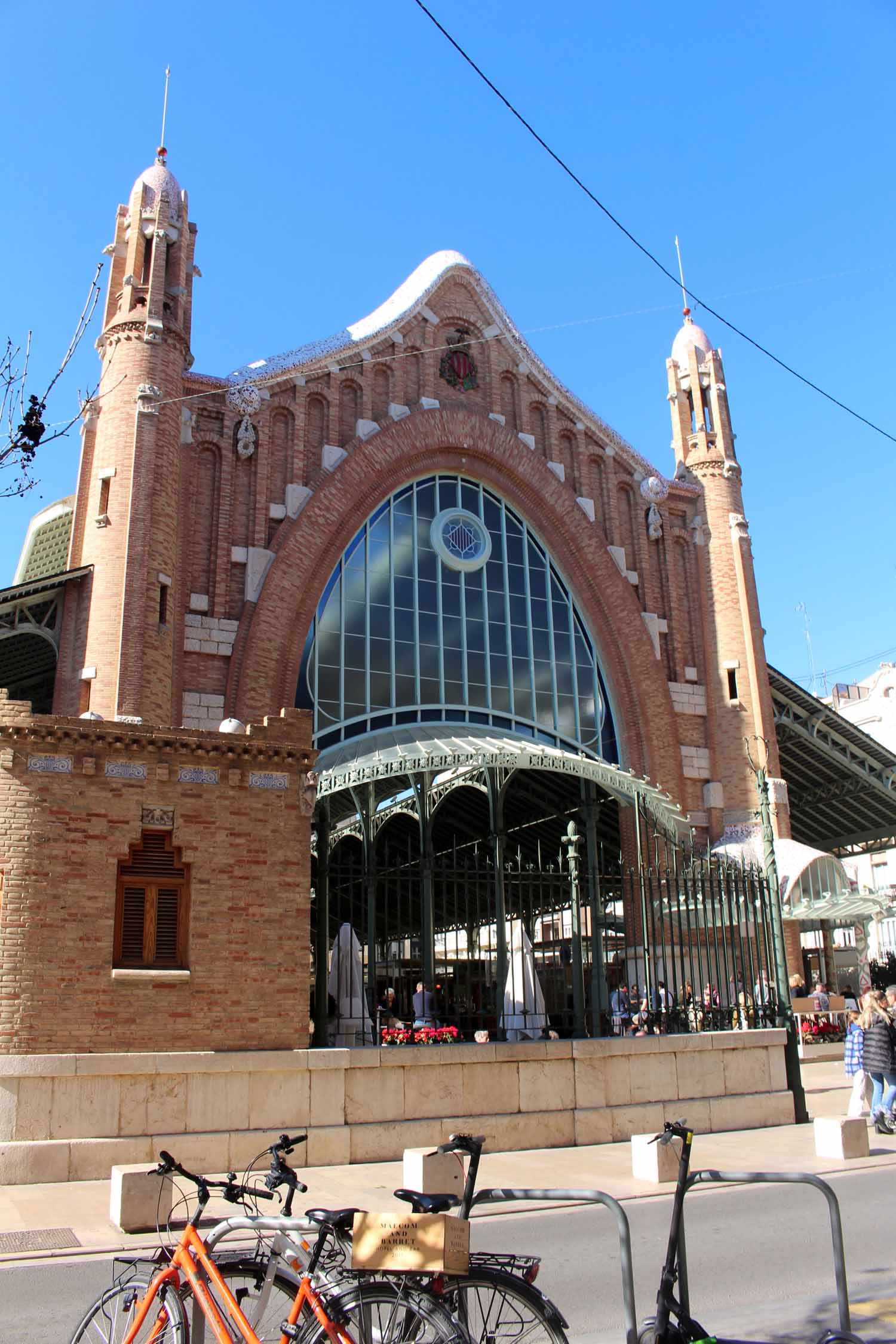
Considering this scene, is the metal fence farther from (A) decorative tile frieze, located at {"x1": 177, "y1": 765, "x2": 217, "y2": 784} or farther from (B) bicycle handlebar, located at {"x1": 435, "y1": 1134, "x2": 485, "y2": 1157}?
(B) bicycle handlebar, located at {"x1": 435, "y1": 1134, "x2": 485, "y2": 1157}

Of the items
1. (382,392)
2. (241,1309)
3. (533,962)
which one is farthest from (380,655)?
(241,1309)

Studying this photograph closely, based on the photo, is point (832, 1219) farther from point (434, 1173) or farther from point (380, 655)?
point (380, 655)

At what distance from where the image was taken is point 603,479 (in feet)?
96.6

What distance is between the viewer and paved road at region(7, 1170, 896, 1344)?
6.54 metres

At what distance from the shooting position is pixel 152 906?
1318 cm

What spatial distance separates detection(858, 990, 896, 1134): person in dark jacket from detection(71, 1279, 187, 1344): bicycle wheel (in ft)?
37.3

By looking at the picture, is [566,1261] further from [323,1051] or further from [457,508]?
[457,508]

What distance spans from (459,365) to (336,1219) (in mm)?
25410

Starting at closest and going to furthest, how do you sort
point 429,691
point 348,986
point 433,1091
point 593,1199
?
1. point 593,1199
2. point 433,1091
3. point 348,986
4. point 429,691

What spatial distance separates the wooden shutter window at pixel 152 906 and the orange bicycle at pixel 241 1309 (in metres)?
8.37

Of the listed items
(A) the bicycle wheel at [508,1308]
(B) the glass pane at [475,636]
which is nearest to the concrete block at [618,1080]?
(A) the bicycle wheel at [508,1308]

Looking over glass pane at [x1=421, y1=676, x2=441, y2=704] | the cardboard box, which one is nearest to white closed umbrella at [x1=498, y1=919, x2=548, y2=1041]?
glass pane at [x1=421, y1=676, x2=441, y2=704]

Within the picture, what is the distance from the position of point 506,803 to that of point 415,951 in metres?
4.12

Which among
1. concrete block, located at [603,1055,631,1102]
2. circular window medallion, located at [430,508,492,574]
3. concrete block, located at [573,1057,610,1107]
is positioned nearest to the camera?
concrete block, located at [573,1057,610,1107]
